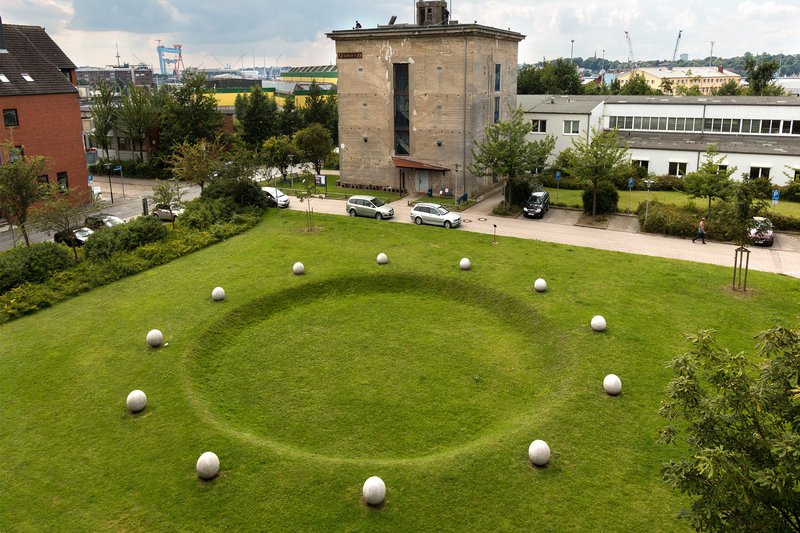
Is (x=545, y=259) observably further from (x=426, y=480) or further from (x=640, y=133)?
(x=640, y=133)

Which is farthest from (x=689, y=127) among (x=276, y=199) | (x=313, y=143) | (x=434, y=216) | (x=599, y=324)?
(x=599, y=324)

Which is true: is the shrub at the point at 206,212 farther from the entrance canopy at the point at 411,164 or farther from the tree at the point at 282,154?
the tree at the point at 282,154

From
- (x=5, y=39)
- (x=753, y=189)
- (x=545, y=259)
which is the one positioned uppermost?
(x=5, y=39)

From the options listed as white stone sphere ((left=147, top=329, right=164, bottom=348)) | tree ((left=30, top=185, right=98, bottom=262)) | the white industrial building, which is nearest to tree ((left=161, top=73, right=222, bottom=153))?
tree ((left=30, top=185, right=98, bottom=262))

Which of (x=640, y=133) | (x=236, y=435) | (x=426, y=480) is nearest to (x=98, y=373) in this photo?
(x=236, y=435)

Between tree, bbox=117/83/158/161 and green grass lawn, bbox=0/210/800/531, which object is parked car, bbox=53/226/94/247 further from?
tree, bbox=117/83/158/161
